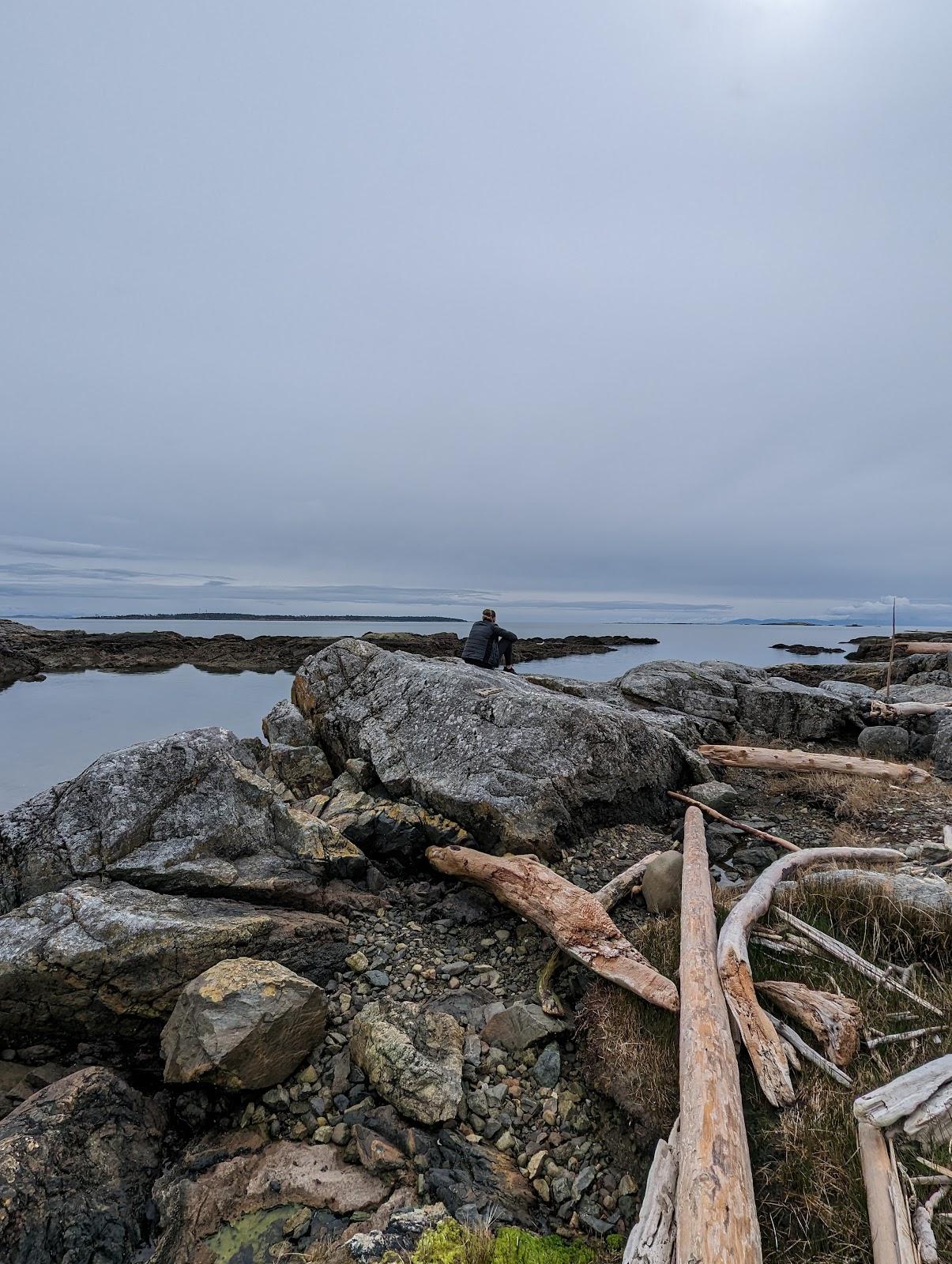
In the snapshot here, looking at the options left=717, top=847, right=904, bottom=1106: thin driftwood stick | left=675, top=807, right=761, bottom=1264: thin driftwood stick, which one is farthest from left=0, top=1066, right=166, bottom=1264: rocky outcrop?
left=717, top=847, right=904, bottom=1106: thin driftwood stick

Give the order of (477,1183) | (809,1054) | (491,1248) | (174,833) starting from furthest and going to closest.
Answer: (174,833), (809,1054), (477,1183), (491,1248)

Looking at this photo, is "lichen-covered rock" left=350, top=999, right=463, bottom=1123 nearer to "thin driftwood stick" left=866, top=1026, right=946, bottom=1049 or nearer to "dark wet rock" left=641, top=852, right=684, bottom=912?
"dark wet rock" left=641, top=852, right=684, bottom=912

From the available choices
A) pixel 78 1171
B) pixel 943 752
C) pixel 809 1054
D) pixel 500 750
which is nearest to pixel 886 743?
pixel 943 752

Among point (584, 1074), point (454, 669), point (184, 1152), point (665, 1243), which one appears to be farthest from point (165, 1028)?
point (454, 669)

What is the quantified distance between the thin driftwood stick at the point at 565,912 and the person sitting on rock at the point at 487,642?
7.48 m

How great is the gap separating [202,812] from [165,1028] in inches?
112

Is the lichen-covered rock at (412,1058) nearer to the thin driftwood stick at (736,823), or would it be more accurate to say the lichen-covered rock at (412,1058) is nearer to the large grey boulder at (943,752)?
the thin driftwood stick at (736,823)

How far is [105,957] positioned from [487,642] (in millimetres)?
11278

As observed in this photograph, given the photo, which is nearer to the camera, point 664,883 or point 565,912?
point 565,912

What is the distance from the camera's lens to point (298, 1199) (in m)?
4.35

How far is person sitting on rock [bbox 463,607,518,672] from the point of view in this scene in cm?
1577

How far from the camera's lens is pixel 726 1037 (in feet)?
15.9

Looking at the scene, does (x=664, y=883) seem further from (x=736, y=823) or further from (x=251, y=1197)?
(x=251, y=1197)

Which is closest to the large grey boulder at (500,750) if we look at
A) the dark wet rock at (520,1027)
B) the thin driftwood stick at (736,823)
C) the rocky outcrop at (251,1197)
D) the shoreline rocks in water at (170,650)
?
the thin driftwood stick at (736,823)
